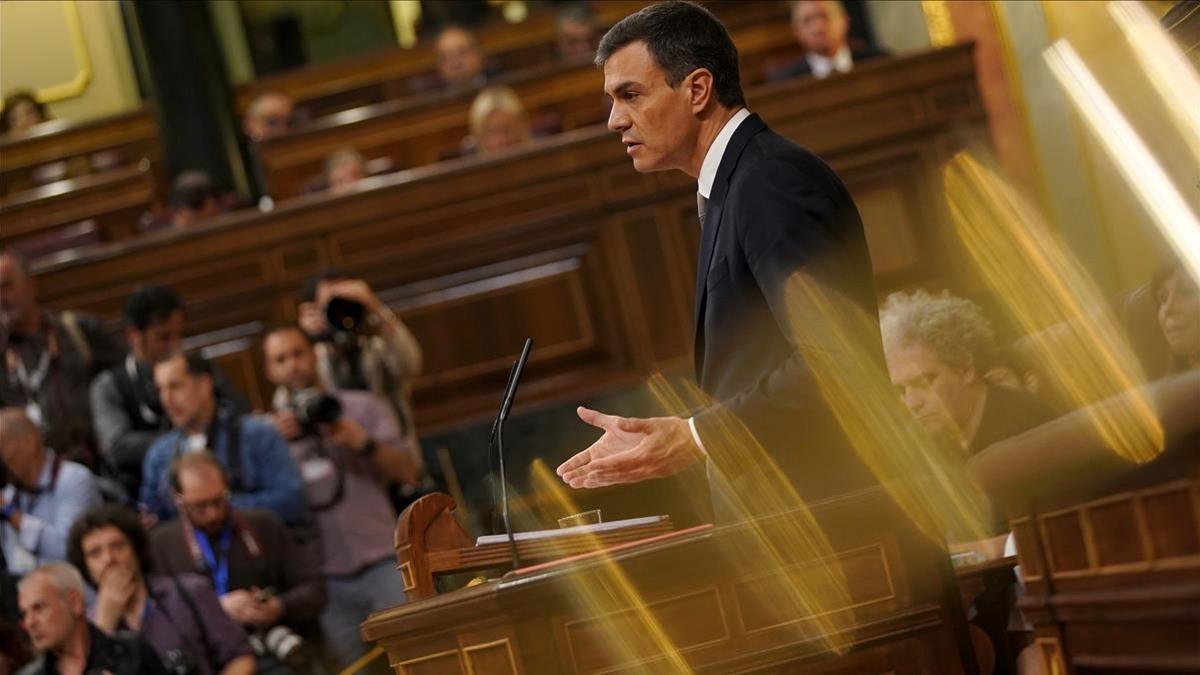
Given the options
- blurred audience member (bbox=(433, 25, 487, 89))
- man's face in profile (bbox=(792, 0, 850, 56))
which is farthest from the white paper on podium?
blurred audience member (bbox=(433, 25, 487, 89))

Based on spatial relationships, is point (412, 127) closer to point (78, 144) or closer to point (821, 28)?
point (821, 28)

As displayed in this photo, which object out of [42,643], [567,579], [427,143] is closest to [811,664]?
[567,579]

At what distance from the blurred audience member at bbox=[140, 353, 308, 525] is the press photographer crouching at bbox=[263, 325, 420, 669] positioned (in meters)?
0.10

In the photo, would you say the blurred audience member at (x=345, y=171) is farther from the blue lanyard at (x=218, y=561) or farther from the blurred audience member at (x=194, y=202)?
the blue lanyard at (x=218, y=561)

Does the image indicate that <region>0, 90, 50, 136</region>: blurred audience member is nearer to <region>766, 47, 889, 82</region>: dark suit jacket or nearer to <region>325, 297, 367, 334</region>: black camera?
<region>766, 47, 889, 82</region>: dark suit jacket

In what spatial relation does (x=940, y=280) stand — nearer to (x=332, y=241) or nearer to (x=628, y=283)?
(x=628, y=283)

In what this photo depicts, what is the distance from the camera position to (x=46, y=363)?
4672 millimetres

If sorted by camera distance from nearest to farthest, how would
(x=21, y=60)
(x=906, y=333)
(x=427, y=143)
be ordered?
1. (x=906, y=333)
2. (x=427, y=143)
3. (x=21, y=60)

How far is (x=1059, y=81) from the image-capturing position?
5121mm

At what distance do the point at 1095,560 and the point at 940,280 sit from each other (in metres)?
3.46

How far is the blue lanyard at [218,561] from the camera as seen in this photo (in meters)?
3.82

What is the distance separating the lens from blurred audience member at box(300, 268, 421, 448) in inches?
174

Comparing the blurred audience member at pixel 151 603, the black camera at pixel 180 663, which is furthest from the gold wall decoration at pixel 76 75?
the black camera at pixel 180 663

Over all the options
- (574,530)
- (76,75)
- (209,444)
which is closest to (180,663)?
(209,444)
